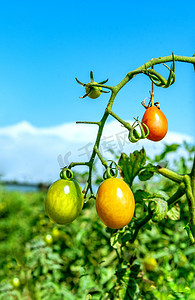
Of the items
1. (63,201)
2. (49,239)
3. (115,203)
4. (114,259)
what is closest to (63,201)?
(63,201)

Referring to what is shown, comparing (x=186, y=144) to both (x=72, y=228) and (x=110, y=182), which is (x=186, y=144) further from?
(x=110, y=182)

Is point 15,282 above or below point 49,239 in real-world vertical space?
below

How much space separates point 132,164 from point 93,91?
0.75 feet

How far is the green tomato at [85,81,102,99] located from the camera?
2.42 ft

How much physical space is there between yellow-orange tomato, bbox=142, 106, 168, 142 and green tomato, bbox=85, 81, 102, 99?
137mm

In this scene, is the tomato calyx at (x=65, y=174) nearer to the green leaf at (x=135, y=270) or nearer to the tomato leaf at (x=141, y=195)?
the tomato leaf at (x=141, y=195)

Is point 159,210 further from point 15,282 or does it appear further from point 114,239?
point 15,282

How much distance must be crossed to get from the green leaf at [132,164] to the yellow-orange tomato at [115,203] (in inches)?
7.2

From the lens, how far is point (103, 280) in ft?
3.60

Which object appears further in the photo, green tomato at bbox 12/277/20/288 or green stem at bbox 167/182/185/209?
green tomato at bbox 12/277/20/288

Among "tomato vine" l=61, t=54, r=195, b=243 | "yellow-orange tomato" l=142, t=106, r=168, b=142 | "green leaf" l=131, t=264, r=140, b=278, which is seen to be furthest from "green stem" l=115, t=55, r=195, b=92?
"green leaf" l=131, t=264, r=140, b=278

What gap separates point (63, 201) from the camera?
70cm

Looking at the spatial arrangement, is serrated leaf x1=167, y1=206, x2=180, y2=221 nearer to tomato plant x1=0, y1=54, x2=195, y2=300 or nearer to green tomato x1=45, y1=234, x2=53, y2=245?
tomato plant x1=0, y1=54, x2=195, y2=300

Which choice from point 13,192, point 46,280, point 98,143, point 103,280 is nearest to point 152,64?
point 98,143
